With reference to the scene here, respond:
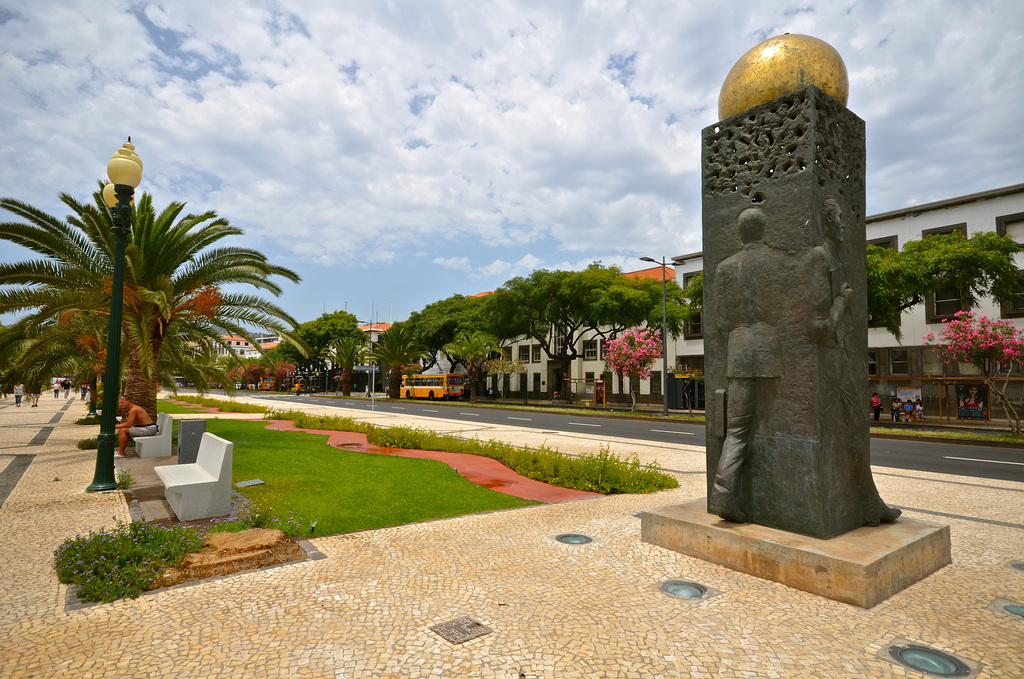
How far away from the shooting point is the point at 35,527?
20.9ft

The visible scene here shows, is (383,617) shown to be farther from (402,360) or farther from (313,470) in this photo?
(402,360)

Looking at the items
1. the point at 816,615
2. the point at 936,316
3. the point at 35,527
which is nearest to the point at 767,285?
the point at 816,615

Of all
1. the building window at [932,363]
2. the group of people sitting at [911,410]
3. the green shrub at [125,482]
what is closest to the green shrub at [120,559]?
the green shrub at [125,482]

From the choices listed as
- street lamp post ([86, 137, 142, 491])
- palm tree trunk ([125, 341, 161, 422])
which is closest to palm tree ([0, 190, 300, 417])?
palm tree trunk ([125, 341, 161, 422])

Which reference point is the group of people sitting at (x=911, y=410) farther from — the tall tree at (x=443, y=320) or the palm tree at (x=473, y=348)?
the tall tree at (x=443, y=320)

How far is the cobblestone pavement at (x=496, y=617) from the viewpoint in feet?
10.8

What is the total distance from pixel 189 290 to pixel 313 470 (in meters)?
6.02

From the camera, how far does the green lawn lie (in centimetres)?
681

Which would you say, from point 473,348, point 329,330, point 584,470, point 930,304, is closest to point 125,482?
point 584,470

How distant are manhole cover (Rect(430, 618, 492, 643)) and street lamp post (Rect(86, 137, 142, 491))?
6951mm

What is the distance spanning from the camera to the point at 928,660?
3.38m

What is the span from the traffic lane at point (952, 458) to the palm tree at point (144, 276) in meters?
14.4

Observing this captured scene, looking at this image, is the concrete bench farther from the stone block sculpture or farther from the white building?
the white building

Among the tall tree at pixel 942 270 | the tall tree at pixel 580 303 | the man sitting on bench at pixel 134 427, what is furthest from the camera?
the tall tree at pixel 580 303
